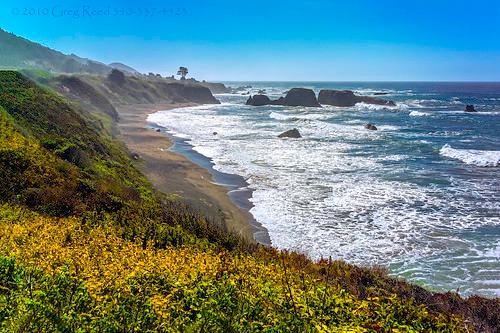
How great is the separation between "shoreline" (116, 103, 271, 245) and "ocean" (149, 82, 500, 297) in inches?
31.6

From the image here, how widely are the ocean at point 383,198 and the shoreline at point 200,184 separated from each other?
802 millimetres

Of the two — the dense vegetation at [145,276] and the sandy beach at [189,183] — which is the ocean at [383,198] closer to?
the sandy beach at [189,183]

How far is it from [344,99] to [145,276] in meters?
115

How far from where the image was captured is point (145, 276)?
326 inches

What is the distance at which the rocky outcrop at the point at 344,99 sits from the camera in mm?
116875

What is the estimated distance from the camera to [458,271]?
1591 centimetres

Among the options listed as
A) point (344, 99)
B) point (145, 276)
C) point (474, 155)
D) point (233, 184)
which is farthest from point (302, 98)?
point (145, 276)

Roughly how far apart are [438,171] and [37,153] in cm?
3014

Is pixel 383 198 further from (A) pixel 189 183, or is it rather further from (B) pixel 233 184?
Answer: (A) pixel 189 183

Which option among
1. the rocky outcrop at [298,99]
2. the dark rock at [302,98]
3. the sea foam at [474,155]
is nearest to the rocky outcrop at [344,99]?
the rocky outcrop at [298,99]

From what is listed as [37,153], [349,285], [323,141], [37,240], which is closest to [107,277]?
[37,240]

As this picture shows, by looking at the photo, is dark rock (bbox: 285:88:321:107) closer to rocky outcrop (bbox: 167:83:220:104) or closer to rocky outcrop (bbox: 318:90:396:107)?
rocky outcrop (bbox: 318:90:396:107)

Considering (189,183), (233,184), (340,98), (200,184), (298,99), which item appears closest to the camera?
(189,183)

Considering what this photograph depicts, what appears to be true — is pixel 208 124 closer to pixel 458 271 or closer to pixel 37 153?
pixel 37 153
